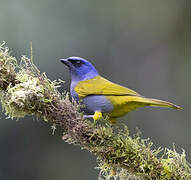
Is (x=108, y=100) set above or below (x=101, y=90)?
below

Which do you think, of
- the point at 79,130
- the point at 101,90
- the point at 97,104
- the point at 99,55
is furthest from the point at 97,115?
the point at 99,55

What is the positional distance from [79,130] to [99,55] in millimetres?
3646

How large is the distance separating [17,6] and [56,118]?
3245 millimetres

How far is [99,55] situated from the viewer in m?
6.45

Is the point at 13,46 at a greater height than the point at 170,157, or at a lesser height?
greater

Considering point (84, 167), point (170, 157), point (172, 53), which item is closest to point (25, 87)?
point (170, 157)

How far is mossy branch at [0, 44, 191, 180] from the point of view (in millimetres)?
2865

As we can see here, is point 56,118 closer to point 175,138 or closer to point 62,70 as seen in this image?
point 62,70

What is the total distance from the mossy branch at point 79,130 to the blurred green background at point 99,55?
7.75 ft

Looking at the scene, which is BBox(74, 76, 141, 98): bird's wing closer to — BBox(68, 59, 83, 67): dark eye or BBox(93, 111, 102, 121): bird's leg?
BBox(93, 111, 102, 121): bird's leg

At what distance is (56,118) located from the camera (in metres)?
2.90

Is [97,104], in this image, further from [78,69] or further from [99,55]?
[99,55]

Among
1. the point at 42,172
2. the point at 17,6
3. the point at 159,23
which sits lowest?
the point at 42,172

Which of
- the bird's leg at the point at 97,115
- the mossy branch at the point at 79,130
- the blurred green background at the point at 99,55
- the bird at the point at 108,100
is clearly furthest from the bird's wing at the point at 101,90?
the blurred green background at the point at 99,55
